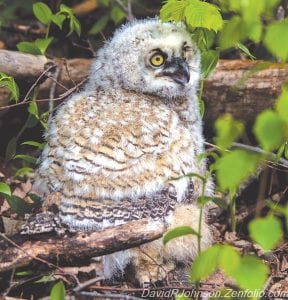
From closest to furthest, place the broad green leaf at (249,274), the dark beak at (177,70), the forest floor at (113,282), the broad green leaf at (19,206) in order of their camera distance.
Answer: the broad green leaf at (249,274) < the forest floor at (113,282) < the dark beak at (177,70) < the broad green leaf at (19,206)

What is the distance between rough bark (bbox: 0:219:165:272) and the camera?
2.80m

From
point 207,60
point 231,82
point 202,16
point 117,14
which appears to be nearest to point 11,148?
point 207,60

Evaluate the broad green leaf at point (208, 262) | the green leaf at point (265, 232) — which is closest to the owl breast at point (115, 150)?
the broad green leaf at point (208, 262)

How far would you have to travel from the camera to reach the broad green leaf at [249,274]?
81.7 inches

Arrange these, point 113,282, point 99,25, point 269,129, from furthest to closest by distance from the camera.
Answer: point 99,25, point 113,282, point 269,129

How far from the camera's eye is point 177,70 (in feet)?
11.5

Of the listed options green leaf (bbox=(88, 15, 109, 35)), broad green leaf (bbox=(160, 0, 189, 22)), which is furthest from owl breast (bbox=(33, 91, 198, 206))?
green leaf (bbox=(88, 15, 109, 35))

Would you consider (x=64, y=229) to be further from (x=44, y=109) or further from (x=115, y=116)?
(x=44, y=109)

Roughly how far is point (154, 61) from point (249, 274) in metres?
1.69

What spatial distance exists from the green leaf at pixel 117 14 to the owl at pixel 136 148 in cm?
135

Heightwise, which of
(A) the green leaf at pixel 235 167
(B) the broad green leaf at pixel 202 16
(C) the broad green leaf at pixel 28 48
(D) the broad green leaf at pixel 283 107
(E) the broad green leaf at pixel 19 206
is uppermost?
(B) the broad green leaf at pixel 202 16

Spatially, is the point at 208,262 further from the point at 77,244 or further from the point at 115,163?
the point at 115,163

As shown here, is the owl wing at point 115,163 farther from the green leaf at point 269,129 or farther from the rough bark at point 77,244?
the green leaf at point 269,129

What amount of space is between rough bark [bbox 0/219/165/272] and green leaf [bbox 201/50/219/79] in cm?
121
